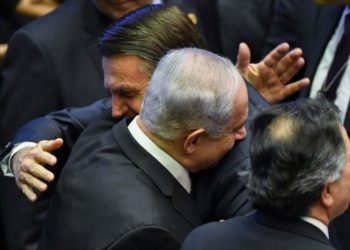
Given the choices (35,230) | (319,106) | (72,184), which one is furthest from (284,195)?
(35,230)

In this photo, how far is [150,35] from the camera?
2.61m

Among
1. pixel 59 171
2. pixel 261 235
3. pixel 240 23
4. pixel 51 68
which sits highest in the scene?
pixel 261 235

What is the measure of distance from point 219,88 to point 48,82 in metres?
1.10

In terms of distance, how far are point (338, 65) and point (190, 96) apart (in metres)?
1.31

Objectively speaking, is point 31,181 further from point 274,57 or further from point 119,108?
point 274,57

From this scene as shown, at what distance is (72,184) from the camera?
8.06ft

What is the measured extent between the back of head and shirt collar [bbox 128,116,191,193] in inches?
12.4

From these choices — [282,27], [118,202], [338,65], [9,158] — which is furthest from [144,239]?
[282,27]

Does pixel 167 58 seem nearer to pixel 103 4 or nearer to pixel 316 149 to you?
pixel 316 149

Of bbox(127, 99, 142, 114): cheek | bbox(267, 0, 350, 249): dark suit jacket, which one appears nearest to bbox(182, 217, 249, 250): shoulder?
bbox(127, 99, 142, 114): cheek

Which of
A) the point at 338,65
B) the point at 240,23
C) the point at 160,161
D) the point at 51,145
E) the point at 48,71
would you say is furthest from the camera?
the point at 240,23

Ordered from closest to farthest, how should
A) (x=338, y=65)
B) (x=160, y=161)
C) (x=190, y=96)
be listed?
(x=190, y=96)
(x=160, y=161)
(x=338, y=65)

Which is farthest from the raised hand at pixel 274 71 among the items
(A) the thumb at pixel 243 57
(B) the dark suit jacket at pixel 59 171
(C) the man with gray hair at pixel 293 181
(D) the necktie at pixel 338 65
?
(C) the man with gray hair at pixel 293 181

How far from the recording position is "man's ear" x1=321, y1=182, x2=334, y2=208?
2066 mm
